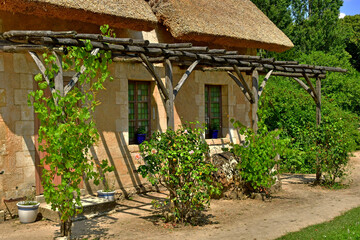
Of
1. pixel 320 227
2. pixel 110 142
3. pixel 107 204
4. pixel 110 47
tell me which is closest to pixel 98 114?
pixel 110 142

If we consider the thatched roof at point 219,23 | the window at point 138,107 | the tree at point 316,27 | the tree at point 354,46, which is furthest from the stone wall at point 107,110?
the tree at point 354,46

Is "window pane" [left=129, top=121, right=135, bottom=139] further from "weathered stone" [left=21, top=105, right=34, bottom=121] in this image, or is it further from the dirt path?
"weathered stone" [left=21, top=105, right=34, bottom=121]

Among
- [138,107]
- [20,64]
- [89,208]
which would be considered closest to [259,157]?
[138,107]

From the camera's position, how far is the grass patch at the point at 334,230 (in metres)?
5.16

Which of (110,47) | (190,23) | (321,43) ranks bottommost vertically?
(110,47)

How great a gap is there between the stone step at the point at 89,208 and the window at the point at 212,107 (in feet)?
12.5

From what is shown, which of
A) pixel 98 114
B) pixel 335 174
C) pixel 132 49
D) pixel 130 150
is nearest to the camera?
pixel 132 49

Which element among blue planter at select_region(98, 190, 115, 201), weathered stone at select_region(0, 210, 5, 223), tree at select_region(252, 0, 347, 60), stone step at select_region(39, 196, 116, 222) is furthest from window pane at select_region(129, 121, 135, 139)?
tree at select_region(252, 0, 347, 60)

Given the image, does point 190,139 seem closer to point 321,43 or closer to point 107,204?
point 107,204

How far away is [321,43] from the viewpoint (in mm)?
21219

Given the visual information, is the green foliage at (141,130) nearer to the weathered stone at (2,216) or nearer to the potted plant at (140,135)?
the potted plant at (140,135)

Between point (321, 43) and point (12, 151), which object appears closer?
point (12, 151)

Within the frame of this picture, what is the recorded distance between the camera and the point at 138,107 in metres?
8.81

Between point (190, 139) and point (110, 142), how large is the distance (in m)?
2.29
